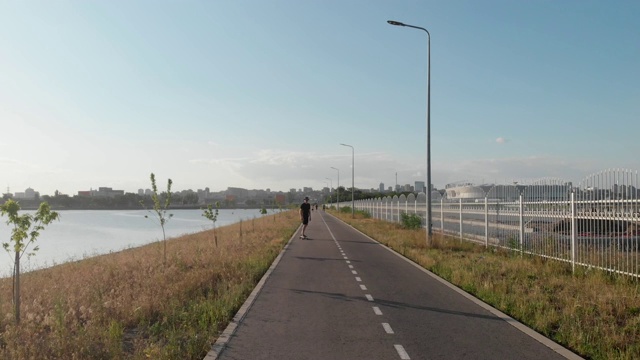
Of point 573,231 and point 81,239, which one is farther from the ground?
point 573,231

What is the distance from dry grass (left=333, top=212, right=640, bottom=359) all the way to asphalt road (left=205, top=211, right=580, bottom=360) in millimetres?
354

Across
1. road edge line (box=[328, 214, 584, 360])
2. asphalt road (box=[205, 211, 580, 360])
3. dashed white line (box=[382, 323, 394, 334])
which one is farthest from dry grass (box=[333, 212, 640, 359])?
dashed white line (box=[382, 323, 394, 334])

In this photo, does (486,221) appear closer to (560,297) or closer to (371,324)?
(560,297)

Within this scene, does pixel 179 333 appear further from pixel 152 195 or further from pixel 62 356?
pixel 152 195

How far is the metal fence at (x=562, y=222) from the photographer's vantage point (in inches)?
450

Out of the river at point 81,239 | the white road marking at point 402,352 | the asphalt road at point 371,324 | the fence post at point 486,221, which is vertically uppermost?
the fence post at point 486,221

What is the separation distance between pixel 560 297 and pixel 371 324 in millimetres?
4133

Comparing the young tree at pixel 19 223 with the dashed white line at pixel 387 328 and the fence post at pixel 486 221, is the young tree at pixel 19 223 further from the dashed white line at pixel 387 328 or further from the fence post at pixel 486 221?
the fence post at pixel 486 221

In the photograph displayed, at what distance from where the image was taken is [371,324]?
8469mm

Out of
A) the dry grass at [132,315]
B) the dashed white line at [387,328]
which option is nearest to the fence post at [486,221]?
the dry grass at [132,315]

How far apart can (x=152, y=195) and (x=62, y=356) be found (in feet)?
46.6

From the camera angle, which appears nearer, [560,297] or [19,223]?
[19,223]

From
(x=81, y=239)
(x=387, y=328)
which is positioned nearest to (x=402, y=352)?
(x=387, y=328)

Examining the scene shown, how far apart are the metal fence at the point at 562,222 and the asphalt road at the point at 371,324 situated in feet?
11.7
